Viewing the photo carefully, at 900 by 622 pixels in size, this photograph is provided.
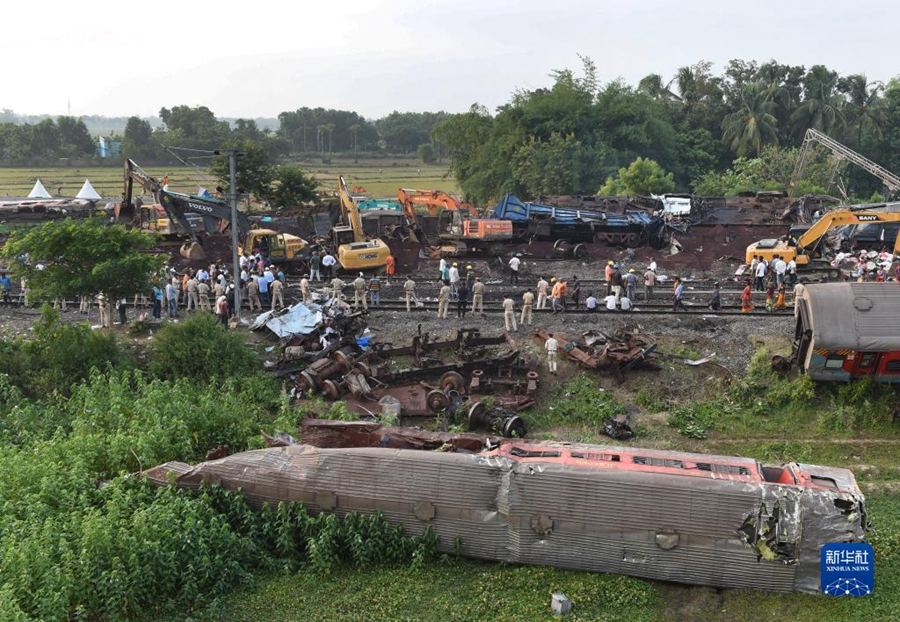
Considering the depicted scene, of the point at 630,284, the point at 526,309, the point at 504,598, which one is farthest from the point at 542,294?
the point at 504,598

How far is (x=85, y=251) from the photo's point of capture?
2014 cm

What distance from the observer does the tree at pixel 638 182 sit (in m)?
45.5

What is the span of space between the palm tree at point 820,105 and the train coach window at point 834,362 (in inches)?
1903

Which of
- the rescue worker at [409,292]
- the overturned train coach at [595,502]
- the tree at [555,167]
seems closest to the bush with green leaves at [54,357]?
the overturned train coach at [595,502]

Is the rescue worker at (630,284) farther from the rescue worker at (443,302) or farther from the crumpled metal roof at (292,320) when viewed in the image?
the crumpled metal roof at (292,320)

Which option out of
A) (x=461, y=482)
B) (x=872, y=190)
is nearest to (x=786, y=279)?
(x=461, y=482)

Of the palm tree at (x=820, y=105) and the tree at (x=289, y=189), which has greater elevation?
the palm tree at (x=820, y=105)

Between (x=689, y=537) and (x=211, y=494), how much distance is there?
7059mm

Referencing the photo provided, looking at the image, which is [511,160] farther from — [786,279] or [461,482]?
[461,482]

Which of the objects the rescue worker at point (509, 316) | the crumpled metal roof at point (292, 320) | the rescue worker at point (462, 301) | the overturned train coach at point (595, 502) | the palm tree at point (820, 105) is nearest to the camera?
the overturned train coach at point (595, 502)

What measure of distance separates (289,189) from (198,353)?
88.1 feet

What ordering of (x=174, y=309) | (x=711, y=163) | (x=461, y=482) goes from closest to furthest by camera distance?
(x=461, y=482) < (x=174, y=309) < (x=711, y=163)

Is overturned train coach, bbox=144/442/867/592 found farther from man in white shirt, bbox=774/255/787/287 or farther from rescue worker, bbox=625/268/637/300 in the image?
man in white shirt, bbox=774/255/787/287

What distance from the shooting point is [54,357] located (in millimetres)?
18359
